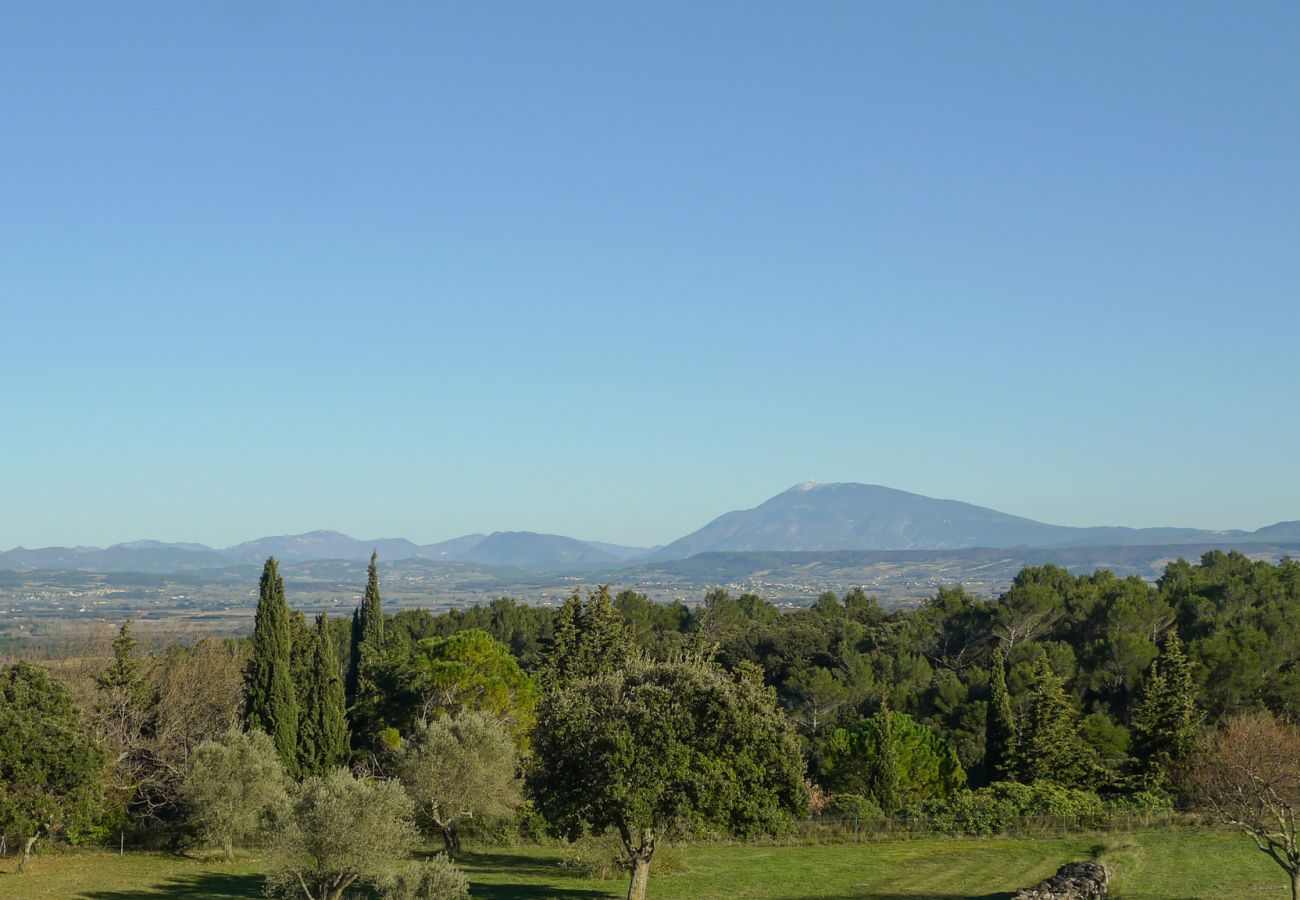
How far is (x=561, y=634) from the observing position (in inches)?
2822

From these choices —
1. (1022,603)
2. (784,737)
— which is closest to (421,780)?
(784,737)

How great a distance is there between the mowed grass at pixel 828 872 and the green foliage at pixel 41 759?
2057 millimetres

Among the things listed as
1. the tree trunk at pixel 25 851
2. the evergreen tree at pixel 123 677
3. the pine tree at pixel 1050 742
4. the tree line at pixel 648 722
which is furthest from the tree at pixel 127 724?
the pine tree at pixel 1050 742

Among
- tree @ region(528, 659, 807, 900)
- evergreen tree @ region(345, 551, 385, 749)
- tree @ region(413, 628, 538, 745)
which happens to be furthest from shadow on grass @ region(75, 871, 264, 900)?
evergreen tree @ region(345, 551, 385, 749)

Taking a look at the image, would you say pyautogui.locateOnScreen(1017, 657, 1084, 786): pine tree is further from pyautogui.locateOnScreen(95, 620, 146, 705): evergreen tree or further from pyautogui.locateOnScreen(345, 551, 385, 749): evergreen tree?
pyautogui.locateOnScreen(95, 620, 146, 705): evergreen tree

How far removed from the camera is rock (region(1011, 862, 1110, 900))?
3338cm

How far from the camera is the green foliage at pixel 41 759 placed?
4388 centimetres

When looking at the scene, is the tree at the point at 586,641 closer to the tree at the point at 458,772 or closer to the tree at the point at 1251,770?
the tree at the point at 458,772

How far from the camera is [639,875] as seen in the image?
112 feet

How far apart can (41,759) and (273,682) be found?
13.0 metres

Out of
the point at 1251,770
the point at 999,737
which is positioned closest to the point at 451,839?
the point at 999,737

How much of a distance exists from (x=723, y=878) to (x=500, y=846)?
14.5 metres

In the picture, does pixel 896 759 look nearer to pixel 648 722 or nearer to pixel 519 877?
pixel 519 877

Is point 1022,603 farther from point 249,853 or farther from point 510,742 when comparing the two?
point 249,853
